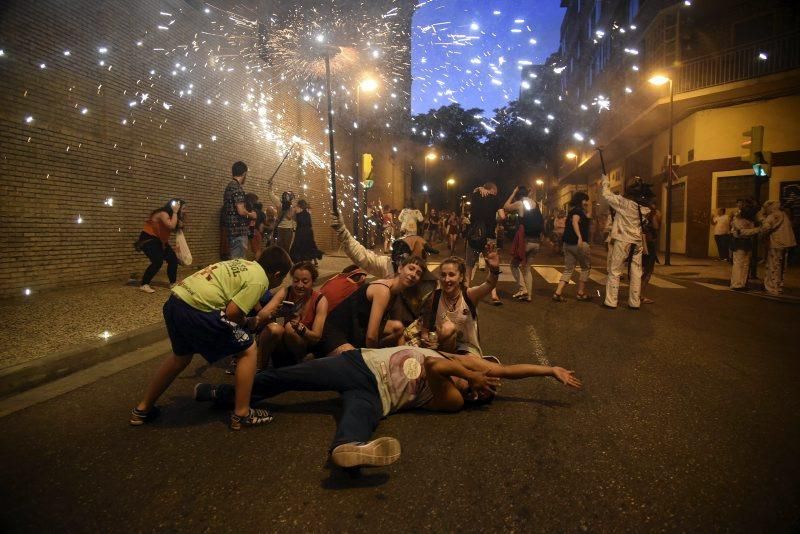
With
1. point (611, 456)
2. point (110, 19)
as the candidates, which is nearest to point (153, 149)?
point (110, 19)

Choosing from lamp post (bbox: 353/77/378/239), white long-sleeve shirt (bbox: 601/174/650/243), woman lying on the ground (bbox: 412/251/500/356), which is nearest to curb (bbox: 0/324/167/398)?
woman lying on the ground (bbox: 412/251/500/356)

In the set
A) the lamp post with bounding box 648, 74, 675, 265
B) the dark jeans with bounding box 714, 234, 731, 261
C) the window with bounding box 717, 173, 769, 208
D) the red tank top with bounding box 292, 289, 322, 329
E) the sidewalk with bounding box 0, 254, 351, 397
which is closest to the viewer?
the red tank top with bounding box 292, 289, 322, 329

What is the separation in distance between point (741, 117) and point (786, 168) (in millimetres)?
2368

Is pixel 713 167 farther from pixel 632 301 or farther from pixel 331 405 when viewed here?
pixel 331 405

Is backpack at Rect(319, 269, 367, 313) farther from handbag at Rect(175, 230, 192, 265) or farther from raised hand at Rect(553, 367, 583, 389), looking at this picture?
handbag at Rect(175, 230, 192, 265)

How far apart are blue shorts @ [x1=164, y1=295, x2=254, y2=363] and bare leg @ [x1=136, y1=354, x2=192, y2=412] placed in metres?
0.08

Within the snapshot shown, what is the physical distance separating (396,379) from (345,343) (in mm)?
724

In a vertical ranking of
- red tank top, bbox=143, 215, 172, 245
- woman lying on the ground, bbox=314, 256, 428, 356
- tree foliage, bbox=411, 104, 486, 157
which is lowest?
woman lying on the ground, bbox=314, 256, 428, 356

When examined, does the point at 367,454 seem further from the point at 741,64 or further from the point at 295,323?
the point at 741,64

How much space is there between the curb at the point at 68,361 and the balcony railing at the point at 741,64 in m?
19.2

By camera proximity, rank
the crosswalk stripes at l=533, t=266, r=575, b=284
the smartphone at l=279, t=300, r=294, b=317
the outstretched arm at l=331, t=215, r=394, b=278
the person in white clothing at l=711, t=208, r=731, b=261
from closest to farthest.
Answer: the smartphone at l=279, t=300, r=294, b=317 → the outstretched arm at l=331, t=215, r=394, b=278 → the crosswalk stripes at l=533, t=266, r=575, b=284 → the person in white clothing at l=711, t=208, r=731, b=261

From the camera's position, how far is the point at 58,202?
7.61m

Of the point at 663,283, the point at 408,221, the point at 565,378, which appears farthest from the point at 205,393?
the point at 663,283

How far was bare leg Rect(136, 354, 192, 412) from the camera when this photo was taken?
9.96 feet
